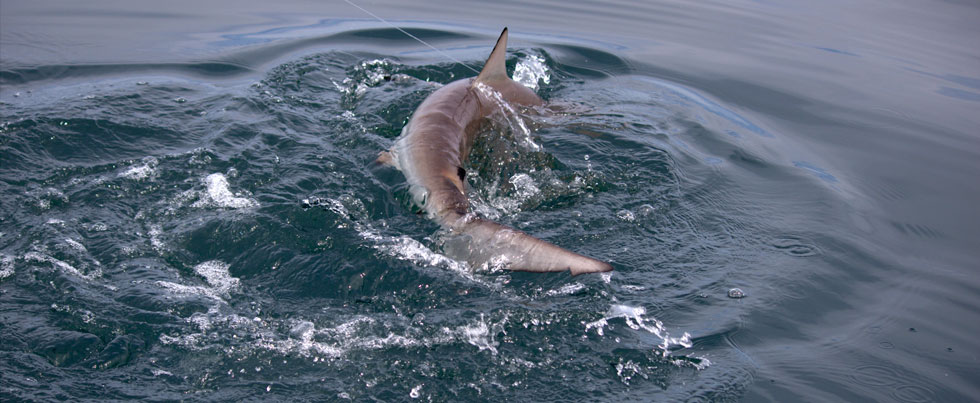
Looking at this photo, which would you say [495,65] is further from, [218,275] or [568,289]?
[218,275]

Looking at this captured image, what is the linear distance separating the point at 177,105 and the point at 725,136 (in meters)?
4.08

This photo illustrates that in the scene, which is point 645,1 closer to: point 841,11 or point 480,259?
point 841,11

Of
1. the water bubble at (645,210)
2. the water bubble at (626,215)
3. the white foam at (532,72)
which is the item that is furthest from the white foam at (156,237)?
the white foam at (532,72)

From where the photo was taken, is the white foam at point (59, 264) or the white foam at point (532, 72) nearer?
the white foam at point (59, 264)

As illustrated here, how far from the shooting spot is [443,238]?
301cm

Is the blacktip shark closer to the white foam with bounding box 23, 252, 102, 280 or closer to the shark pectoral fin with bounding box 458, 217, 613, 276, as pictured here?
the shark pectoral fin with bounding box 458, 217, 613, 276

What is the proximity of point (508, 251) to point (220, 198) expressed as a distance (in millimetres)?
1504

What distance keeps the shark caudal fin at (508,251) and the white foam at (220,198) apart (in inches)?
42.5

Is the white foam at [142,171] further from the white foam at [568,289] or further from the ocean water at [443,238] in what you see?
the white foam at [568,289]

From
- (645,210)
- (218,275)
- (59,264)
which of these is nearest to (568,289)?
(645,210)

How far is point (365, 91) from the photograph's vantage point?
516cm

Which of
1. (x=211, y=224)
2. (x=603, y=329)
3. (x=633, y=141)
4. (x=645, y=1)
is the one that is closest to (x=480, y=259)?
(x=603, y=329)

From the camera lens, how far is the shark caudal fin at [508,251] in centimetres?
266

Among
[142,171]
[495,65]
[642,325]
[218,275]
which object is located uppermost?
[495,65]
